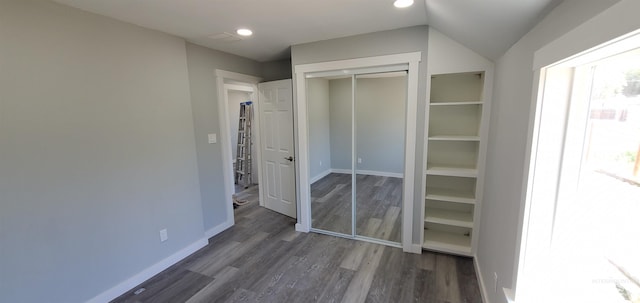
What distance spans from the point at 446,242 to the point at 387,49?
2174 mm

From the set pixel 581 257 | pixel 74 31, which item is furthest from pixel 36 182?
pixel 581 257

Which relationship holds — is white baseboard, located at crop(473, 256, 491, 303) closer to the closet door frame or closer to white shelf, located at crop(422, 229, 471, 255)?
white shelf, located at crop(422, 229, 471, 255)

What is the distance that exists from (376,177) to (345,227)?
0.78m

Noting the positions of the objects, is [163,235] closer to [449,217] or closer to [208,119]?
[208,119]

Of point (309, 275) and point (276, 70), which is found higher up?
point (276, 70)

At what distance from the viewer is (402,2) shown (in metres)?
1.87

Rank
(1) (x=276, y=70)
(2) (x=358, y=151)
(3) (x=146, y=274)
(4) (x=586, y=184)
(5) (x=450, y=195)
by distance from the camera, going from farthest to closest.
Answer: (1) (x=276, y=70), (2) (x=358, y=151), (5) (x=450, y=195), (3) (x=146, y=274), (4) (x=586, y=184)

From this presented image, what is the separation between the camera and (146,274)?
2.41m

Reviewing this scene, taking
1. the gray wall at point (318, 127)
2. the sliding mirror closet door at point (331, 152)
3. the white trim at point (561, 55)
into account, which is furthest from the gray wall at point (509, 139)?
the gray wall at point (318, 127)

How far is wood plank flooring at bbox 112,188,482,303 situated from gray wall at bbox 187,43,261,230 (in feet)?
1.51

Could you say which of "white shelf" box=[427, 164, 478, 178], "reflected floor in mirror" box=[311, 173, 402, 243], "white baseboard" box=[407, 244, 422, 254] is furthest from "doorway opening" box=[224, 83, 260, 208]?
"white shelf" box=[427, 164, 478, 178]

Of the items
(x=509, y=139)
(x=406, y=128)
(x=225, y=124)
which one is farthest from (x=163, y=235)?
(x=509, y=139)

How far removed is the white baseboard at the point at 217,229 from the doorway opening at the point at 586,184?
10.3ft

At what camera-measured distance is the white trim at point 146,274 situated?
212 centimetres
